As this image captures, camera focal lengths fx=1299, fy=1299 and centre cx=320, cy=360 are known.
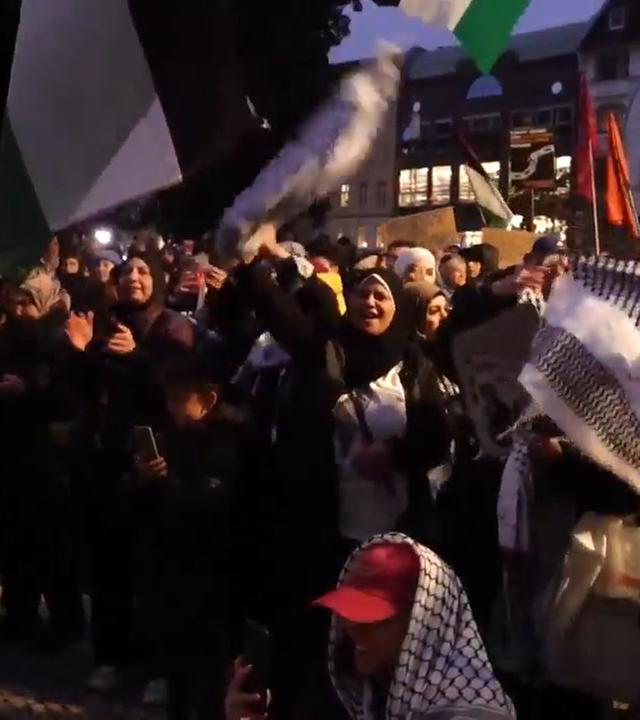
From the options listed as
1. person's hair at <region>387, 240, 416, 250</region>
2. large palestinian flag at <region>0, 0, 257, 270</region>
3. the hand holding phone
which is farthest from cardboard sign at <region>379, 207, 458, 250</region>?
the hand holding phone

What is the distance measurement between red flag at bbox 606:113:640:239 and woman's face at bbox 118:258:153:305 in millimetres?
1708

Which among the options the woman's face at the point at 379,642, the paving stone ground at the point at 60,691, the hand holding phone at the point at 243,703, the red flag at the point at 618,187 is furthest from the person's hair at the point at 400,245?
the woman's face at the point at 379,642

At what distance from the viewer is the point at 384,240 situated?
15.4ft

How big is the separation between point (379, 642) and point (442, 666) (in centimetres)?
14

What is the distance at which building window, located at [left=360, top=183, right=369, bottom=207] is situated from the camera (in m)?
3.86

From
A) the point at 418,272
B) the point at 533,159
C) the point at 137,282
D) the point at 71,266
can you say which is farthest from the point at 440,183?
the point at 71,266

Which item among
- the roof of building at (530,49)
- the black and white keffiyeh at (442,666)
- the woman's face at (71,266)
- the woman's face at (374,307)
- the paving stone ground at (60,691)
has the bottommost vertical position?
the paving stone ground at (60,691)

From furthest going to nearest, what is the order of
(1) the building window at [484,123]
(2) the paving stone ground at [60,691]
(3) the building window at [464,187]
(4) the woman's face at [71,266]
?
(4) the woman's face at [71,266] → (2) the paving stone ground at [60,691] → (3) the building window at [464,187] → (1) the building window at [484,123]

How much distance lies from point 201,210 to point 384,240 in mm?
844

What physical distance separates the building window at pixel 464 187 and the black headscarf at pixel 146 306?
116cm

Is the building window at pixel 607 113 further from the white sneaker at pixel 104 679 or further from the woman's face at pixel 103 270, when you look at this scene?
the white sneaker at pixel 104 679

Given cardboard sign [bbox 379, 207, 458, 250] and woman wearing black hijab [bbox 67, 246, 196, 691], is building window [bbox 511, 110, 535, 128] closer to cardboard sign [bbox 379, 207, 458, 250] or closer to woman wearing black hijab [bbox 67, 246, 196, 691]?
cardboard sign [bbox 379, 207, 458, 250]

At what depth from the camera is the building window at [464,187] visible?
4229mm

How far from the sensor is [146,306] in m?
4.85
